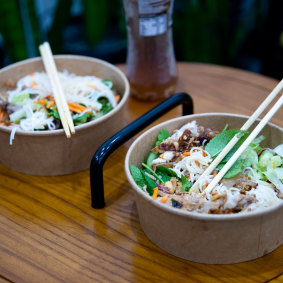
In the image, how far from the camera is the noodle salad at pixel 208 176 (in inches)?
34.1

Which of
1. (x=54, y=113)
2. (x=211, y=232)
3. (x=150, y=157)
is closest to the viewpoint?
(x=211, y=232)

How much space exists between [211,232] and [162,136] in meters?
0.35

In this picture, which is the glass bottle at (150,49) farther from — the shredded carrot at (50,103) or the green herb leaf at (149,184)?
the green herb leaf at (149,184)

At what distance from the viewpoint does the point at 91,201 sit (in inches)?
43.0

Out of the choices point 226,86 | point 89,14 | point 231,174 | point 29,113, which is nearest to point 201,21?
point 89,14

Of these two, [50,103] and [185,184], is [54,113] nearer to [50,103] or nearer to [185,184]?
[50,103]

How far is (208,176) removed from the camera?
3.16 feet

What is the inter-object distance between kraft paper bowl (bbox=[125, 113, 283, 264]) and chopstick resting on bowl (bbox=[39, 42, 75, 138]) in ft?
0.75

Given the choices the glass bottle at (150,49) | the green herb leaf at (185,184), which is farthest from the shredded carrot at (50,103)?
the green herb leaf at (185,184)

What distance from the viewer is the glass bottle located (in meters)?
1.36

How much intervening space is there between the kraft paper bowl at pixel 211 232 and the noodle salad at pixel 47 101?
13.1 inches

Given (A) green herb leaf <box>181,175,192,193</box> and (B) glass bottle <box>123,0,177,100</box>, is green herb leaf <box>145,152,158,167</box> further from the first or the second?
(B) glass bottle <box>123,0,177,100</box>

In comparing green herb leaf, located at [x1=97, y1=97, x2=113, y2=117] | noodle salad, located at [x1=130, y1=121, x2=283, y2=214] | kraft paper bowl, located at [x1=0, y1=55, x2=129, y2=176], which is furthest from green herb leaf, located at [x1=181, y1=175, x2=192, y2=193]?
green herb leaf, located at [x1=97, y1=97, x2=113, y2=117]

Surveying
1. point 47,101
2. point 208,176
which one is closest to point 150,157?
point 208,176
